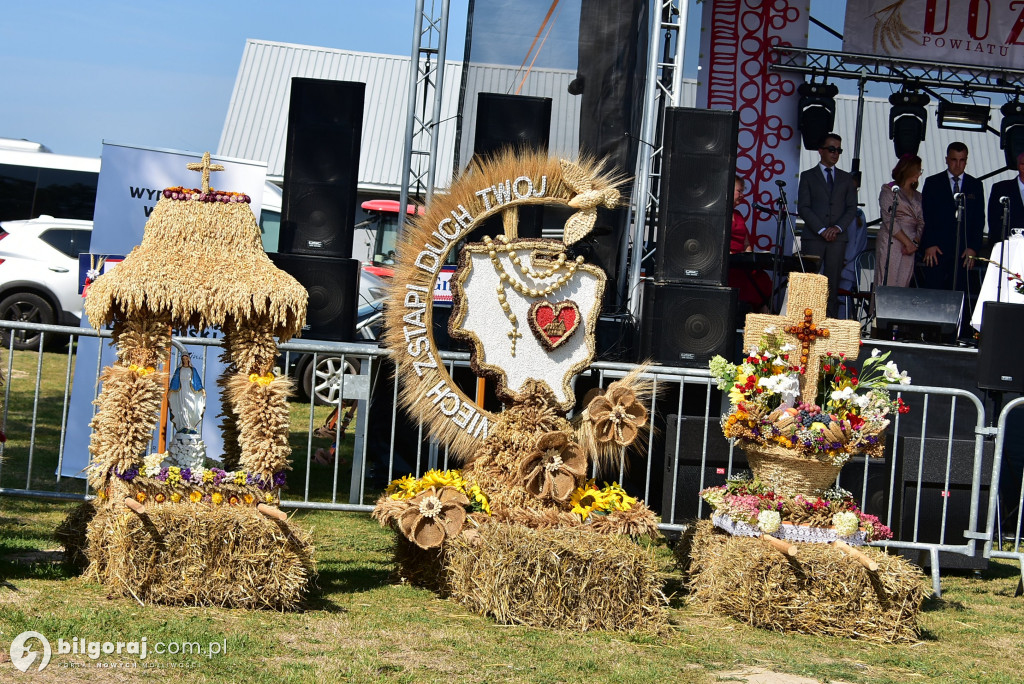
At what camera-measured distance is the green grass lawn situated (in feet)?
14.5

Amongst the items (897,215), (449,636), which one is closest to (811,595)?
(449,636)

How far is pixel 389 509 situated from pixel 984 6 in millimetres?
9379

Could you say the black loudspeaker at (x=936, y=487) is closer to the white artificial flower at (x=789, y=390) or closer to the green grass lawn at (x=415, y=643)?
the green grass lawn at (x=415, y=643)

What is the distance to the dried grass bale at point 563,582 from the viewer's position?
516 cm

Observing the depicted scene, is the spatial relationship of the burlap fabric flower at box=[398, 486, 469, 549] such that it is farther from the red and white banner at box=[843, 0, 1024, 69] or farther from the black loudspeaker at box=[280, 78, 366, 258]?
the red and white banner at box=[843, 0, 1024, 69]

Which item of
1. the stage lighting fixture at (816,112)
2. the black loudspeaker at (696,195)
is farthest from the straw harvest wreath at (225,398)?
the stage lighting fixture at (816,112)

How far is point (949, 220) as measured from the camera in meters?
11.4

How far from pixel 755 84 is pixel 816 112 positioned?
70 centimetres

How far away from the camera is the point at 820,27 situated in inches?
472

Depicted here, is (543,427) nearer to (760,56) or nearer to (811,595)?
(811,595)

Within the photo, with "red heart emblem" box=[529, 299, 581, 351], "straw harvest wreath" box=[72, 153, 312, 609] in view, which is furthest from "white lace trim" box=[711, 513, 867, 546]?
"straw harvest wreath" box=[72, 153, 312, 609]

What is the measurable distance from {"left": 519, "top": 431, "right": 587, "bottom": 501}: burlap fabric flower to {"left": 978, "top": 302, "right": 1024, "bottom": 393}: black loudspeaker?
3.71m

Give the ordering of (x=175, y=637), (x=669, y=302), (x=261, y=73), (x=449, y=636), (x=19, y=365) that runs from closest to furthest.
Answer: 1. (x=175, y=637)
2. (x=449, y=636)
3. (x=669, y=302)
4. (x=19, y=365)
5. (x=261, y=73)

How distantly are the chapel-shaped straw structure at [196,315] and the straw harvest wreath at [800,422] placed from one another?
2277 mm
